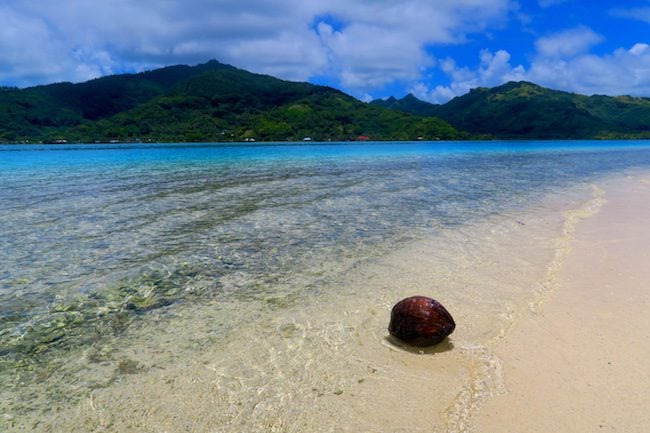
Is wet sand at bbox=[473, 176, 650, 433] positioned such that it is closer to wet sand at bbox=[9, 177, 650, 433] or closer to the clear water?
wet sand at bbox=[9, 177, 650, 433]

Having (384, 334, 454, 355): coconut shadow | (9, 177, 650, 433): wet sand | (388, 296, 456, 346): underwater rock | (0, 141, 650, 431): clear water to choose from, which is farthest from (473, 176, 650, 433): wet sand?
(0, 141, 650, 431): clear water

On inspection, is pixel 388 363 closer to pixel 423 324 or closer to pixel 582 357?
pixel 423 324

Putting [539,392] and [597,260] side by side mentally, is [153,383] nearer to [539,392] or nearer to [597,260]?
[539,392]

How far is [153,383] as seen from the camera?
15.7ft

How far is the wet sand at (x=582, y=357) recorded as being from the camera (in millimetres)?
4047

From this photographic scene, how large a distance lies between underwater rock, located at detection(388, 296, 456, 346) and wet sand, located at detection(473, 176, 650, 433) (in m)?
0.76

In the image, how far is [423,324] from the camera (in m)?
5.46

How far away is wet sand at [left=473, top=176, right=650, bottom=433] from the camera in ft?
13.3

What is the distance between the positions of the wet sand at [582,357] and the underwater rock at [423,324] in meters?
0.76

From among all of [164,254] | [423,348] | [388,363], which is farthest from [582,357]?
[164,254]

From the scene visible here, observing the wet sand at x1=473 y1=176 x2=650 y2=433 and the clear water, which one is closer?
the wet sand at x1=473 y1=176 x2=650 y2=433

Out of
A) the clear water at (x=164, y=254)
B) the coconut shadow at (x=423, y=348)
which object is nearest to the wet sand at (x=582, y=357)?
the coconut shadow at (x=423, y=348)

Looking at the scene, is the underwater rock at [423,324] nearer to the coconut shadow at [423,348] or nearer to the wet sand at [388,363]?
the coconut shadow at [423,348]

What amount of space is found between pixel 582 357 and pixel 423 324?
2.02m
